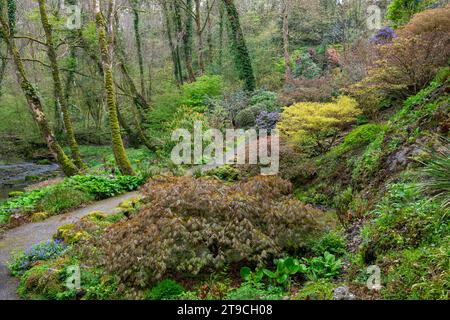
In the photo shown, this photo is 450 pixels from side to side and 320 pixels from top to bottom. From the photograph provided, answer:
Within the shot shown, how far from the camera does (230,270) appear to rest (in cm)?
539

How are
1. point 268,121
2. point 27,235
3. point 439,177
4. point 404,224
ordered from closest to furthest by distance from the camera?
point 404,224, point 439,177, point 27,235, point 268,121

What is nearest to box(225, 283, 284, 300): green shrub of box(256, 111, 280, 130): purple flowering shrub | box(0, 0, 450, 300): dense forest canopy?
box(0, 0, 450, 300): dense forest canopy

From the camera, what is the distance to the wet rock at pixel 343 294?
390 cm

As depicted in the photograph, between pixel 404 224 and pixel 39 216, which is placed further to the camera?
pixel 39 216

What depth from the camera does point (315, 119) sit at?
934 cm

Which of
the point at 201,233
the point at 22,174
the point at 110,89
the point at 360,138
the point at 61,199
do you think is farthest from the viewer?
the point at 22,174

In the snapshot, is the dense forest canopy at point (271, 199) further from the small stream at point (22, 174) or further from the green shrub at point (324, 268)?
the small stream at point (22, 174)

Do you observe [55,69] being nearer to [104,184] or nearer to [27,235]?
[104,184]

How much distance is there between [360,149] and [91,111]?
23312 mm

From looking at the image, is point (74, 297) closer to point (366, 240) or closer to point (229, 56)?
point (366, 240)

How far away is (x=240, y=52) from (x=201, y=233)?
16584mm

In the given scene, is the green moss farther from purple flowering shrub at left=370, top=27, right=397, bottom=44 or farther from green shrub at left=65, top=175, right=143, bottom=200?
green shrub at left=65, top=175, right=143, bottom=200

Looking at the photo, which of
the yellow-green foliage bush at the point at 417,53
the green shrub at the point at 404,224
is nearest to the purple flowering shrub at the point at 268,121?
the yellow-green foliage bush at the point at 417,53

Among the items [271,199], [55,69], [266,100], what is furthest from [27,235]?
[266,100]
